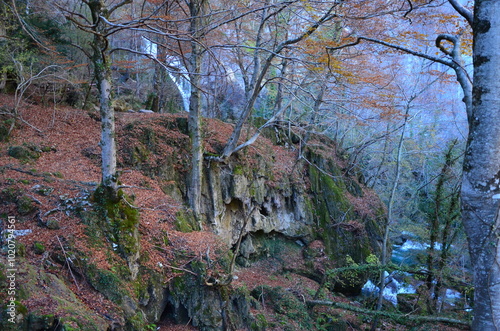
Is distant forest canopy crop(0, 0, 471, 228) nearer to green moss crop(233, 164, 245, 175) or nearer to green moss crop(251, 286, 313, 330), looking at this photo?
green moss crop(233, 164, 245, 175)

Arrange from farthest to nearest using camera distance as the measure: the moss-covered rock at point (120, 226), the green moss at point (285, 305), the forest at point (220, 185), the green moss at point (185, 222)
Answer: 1. the green moss at point (285, 305)
2. the green moss at point (185, 222)
3. the moss-covered rock at point (120, 226)
4. the forest at point (220, 185)

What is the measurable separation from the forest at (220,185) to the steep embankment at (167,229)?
34 millimetres

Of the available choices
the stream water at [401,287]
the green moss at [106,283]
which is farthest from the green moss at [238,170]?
the green moss at [106,283]

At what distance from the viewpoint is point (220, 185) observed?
379 inches

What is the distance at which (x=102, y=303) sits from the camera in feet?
12.8

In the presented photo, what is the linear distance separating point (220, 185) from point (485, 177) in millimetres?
7599

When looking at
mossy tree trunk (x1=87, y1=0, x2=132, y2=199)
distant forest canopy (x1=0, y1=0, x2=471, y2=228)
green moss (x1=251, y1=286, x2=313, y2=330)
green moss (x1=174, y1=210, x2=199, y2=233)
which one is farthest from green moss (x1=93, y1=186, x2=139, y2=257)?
green moss (x1=251, y1=286, x2=313, y2=330)

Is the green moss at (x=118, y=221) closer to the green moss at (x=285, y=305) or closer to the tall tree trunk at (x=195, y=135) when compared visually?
the tall tree trunk at (x=195, y=135)

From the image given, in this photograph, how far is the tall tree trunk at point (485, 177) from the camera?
8.64ft

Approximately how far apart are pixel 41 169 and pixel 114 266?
3.34 metres

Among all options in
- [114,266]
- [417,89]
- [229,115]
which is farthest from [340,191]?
[114,266]

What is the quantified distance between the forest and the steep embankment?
0.03m

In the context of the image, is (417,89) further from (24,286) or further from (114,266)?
(24,286)

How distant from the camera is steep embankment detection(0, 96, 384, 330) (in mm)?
3980
